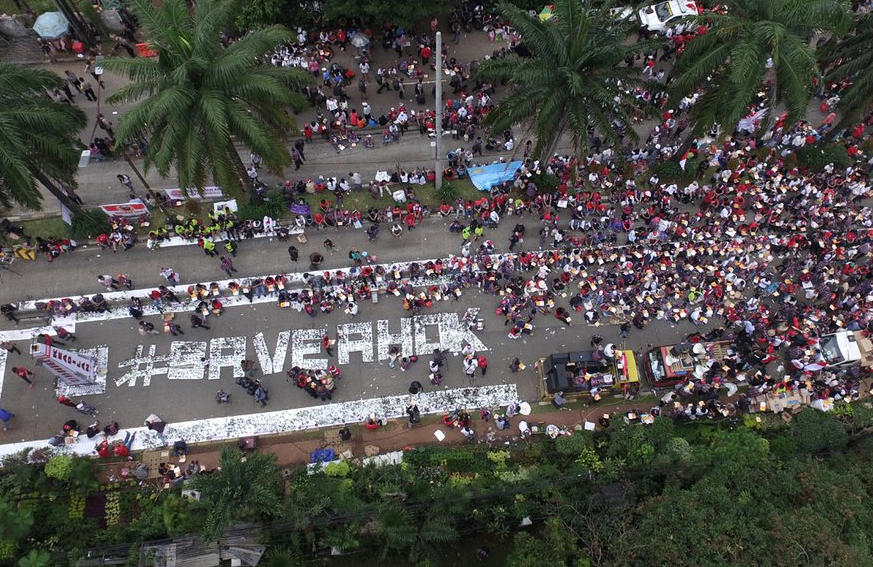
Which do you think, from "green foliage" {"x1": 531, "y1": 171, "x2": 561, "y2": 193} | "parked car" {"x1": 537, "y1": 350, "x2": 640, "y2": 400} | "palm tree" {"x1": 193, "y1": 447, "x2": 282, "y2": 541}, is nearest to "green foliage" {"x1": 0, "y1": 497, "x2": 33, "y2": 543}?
"palm tree" {"x1": 193, "y1": 447, "x2": 282, "y2": 541}

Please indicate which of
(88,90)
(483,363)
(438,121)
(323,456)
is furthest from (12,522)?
(88,90)

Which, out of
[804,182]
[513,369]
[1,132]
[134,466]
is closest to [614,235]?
[513,369]

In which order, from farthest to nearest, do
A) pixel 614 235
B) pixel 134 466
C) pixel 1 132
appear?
Result: pixel 614 235 → pixel 134 466 → pixel 1 132

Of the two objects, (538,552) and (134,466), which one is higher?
(134,466)

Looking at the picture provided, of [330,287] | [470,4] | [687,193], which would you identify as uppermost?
[470,4]

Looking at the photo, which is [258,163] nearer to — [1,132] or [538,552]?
[1,132]

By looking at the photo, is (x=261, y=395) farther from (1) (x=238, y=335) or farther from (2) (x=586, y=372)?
(2) (x=586, y=372)

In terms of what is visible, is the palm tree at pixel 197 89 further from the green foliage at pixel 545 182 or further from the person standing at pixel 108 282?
the green foliage at pixel 545 182
